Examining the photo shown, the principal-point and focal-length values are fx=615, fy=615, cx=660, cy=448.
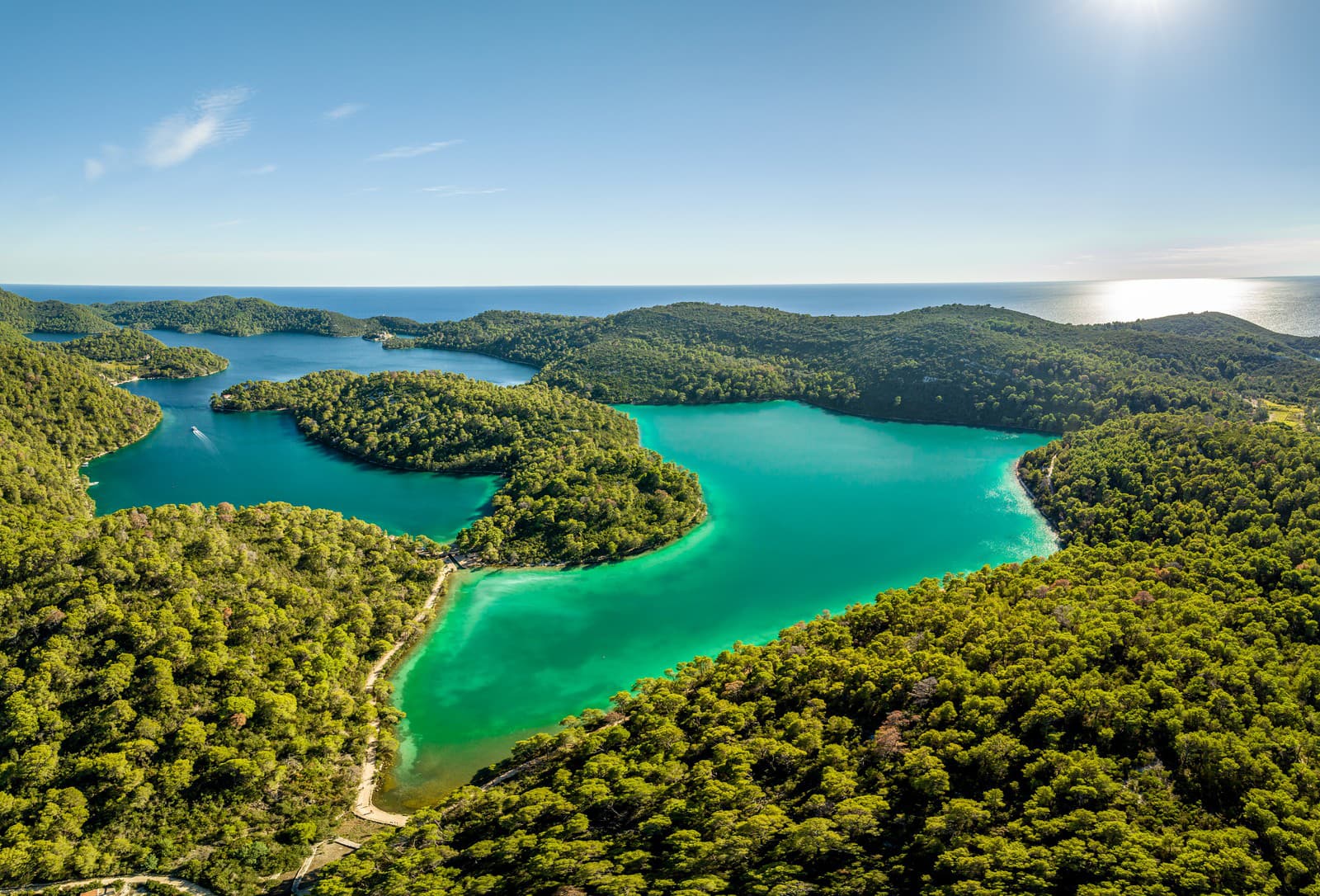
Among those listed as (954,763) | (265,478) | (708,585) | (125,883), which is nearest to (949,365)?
(708,585)

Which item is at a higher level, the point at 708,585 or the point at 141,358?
the point at 141,358

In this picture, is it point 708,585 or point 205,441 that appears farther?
point 205,441

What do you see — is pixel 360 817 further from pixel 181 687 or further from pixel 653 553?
pixel 653 553

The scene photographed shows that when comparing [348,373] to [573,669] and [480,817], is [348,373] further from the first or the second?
[480,817]

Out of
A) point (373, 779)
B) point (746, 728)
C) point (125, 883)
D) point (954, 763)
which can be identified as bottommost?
point (373, 779)

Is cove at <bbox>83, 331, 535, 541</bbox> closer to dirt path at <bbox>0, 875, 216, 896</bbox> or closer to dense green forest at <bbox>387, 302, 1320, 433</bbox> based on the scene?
dirt path at <bbox>0, 875, 216, 896</bbox>

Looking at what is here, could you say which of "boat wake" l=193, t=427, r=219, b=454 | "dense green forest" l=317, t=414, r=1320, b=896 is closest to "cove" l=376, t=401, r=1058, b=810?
"dense green forest" l=317, t=414, r=1320, b=896

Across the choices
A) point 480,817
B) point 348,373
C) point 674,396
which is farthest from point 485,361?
point 480,817

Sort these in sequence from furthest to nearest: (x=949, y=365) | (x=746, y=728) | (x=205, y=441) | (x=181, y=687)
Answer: (x=949, y=365) → (x=205, y=441) → (x=746, y=728) → (x=181, y=687)
